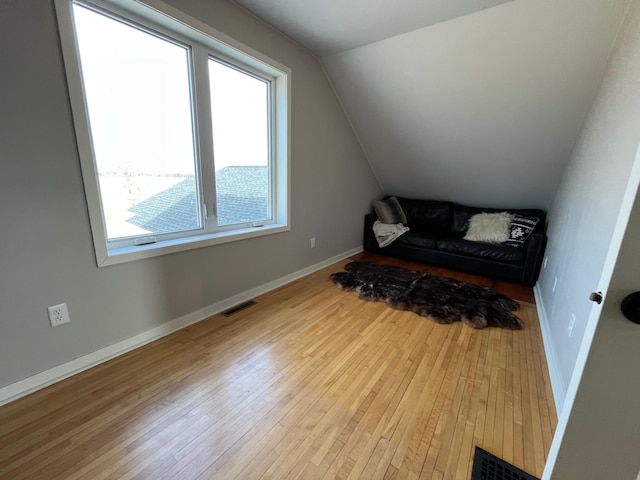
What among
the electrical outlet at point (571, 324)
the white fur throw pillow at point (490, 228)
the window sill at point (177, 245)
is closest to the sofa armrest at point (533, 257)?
the white fur throw pillow at point (490, 228)

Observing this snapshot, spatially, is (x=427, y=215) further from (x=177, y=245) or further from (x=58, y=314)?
(x=58, y=314)

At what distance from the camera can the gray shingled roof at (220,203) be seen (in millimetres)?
1935

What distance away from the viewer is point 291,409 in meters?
1.38

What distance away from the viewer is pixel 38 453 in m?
1.14

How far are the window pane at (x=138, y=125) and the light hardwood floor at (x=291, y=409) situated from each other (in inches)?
37.5

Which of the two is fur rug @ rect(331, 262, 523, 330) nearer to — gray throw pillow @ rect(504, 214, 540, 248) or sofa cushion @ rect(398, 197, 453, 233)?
gray throw pillow @ rect(504, 214, 540, 248)

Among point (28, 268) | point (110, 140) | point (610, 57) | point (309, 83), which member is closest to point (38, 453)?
A: point (28, 268)

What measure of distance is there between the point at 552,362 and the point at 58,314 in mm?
3008

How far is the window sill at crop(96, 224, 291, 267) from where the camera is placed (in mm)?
1655

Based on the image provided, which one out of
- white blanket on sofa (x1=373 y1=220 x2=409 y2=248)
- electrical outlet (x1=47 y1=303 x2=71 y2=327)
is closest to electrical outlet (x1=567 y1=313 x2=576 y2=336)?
white blanket on sofa (x1=373 y1=220 x2=409 y2=248)

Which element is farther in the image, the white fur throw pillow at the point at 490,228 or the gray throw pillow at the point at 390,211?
the gray throw pillow at the point at 390,211

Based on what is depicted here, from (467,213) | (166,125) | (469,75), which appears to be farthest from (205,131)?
(467,213)

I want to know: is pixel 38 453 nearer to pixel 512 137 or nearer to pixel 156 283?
pixel 156 283

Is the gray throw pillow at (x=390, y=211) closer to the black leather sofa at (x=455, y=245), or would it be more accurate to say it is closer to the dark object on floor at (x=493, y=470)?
the black leather sofa at (x=455, y=245)
